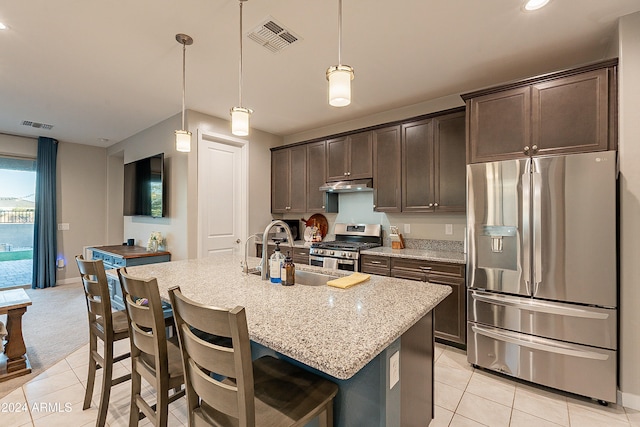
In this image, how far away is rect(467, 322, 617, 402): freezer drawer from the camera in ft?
6.81

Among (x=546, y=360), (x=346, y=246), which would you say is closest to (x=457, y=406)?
(x=546, y=360)

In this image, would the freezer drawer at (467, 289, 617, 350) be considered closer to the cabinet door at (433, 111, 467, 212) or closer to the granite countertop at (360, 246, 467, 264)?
the granite countertop at (360, 246, 467, 264)

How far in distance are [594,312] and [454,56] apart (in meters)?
2.27

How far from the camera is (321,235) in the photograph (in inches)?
182

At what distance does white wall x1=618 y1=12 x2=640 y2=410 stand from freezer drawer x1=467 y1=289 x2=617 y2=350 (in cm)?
11

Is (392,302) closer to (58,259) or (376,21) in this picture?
(376,21)

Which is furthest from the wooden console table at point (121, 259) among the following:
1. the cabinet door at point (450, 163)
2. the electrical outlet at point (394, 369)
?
the cabinet door at point (450, 163)

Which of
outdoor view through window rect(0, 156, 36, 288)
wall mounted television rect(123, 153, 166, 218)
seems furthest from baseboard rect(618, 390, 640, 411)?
outdoor view through window rect(0, 156, 36, 288)

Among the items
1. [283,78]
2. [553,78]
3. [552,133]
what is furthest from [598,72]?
[283,78]

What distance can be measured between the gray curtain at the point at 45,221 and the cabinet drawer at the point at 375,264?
5.63 m

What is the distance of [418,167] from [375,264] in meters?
1.23

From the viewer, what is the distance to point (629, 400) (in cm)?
205

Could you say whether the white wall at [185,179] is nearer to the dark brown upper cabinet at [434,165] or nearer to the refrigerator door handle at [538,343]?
the dark brown upper cabinet at [434,165]

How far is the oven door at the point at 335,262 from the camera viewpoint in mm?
3519
